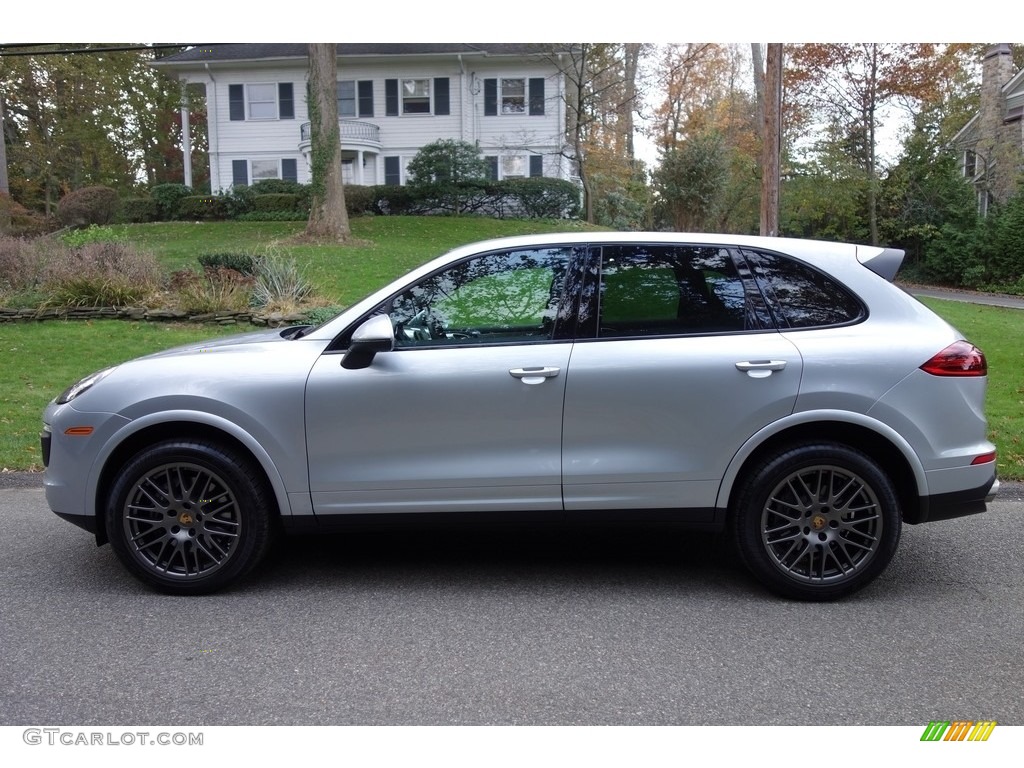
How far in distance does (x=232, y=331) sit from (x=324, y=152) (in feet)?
41.7

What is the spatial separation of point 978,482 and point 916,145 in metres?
→ 29.7

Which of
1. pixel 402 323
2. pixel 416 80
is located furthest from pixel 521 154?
pixel 402 323

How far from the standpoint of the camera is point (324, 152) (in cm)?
2356

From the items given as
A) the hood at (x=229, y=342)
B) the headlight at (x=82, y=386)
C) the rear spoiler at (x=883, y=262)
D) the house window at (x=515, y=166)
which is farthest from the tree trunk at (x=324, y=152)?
the rear spoiler at (x=883, y=262)

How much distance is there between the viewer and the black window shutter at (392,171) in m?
34.9

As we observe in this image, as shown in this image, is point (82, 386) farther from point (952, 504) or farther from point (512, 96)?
point (512, 96)

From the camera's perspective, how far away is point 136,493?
4.25 meters

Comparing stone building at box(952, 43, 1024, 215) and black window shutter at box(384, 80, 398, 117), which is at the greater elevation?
black window shutter at box(384, 80, 398, 117)

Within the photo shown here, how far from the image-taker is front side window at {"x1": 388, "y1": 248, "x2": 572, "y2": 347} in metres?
4.34

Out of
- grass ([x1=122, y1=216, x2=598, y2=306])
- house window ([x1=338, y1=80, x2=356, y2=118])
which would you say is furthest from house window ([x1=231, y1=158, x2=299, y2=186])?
grass ([x1=122, y1=216, x2=598, y2=306])

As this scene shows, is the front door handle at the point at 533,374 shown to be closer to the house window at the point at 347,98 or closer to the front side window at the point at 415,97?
the front side window at the point at 415,97

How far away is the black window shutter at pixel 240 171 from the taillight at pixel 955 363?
1365 inches
